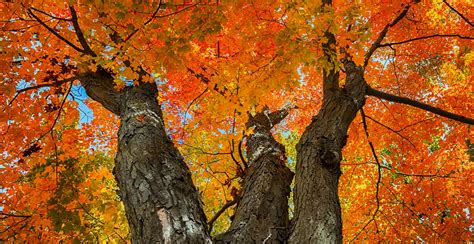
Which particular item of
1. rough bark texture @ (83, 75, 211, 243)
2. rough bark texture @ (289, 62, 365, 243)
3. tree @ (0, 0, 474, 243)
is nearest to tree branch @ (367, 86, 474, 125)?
tree @ (0, 0, 474, 243)

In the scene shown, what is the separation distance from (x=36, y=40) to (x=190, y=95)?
3.47m

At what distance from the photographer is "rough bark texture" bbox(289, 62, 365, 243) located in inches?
121

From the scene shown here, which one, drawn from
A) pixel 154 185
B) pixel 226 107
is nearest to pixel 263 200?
pixel 154 185

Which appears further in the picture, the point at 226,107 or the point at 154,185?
the point at 226,107

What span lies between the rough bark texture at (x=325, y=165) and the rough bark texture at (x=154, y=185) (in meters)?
0.97

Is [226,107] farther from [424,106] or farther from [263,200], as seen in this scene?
[424,106]

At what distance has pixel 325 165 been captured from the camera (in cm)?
374

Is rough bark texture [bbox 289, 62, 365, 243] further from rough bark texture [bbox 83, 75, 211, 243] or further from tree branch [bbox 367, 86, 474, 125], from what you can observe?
rough bark texture [bbox 83, 75, 211, 243]

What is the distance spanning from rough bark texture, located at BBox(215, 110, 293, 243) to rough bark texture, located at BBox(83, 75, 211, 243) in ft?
1.57

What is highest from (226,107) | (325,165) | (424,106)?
(226,107)

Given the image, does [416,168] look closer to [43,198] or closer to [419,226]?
[419,226]

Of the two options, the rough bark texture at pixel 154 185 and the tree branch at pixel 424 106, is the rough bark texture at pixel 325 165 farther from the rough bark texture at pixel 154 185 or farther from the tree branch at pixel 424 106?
the rough bark texture at pixel 154 185

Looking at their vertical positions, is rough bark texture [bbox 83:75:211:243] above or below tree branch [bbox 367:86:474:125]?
below

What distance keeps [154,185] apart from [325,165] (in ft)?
6.01
